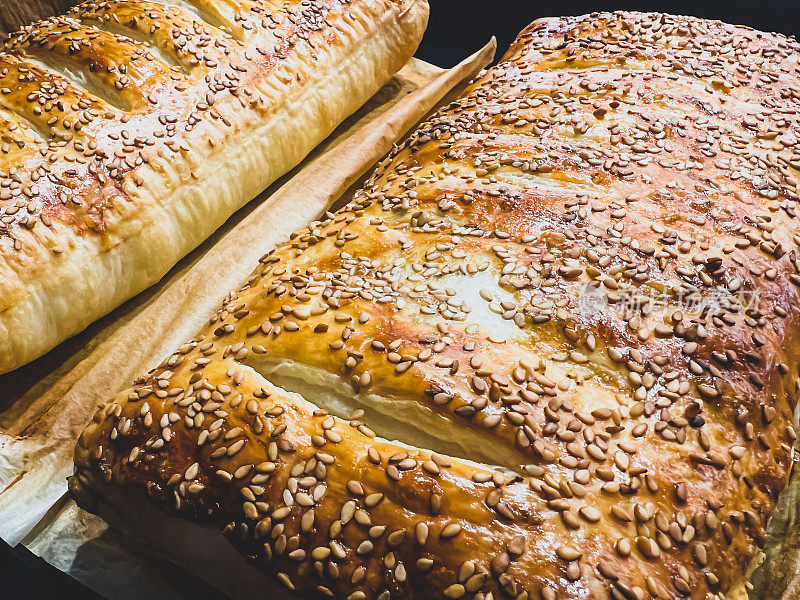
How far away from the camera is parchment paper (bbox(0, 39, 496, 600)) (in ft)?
6.85

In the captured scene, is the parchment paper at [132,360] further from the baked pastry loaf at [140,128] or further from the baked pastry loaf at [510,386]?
the baked pastry loaf at [510,386]

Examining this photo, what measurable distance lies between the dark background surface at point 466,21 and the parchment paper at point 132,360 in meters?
0.12

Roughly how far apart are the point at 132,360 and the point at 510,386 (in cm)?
156

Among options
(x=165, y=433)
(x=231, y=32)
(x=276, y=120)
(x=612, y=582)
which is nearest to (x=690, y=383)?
(x=612, y=582)

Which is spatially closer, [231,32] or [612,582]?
[612,582]

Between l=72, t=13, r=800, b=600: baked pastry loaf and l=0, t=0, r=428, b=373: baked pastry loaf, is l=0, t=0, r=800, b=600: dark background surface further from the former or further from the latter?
l=0, t=0, r=428, b=373: baked pastry loaf

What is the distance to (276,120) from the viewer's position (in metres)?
3.25

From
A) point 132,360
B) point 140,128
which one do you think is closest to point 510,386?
point 132,360

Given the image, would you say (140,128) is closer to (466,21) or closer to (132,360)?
(132,360)

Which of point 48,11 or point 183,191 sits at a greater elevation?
point 48,11

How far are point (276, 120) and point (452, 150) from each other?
1.04 metres

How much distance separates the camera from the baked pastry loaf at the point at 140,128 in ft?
8.34

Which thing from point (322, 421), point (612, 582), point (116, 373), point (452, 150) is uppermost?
point (452, 150)

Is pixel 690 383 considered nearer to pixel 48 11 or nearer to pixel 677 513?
pixel 677 513
